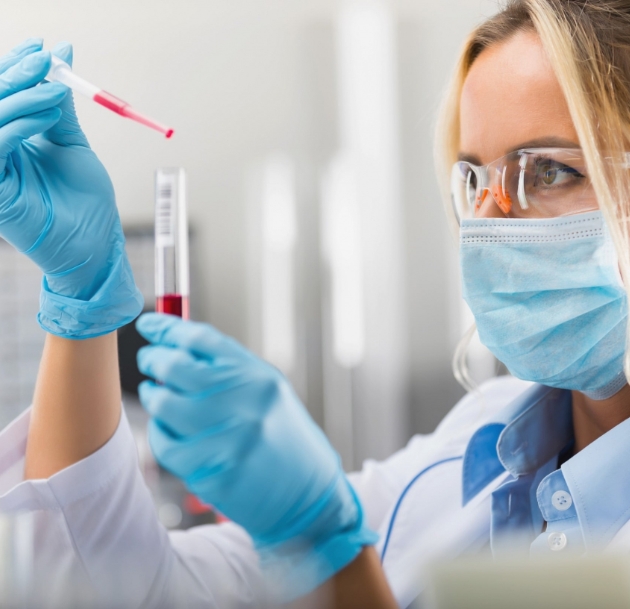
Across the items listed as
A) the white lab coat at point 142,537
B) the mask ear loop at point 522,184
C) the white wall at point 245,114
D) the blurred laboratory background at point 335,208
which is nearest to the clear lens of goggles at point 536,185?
the mask ear loop at point 522,184

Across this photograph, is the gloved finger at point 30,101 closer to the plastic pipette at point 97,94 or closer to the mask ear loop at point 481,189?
the plastic pipette at point 97,94

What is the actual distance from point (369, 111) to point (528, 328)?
173cm

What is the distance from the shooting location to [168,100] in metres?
1.88

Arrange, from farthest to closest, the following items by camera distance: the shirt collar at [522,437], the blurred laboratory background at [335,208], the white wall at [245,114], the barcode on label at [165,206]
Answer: the blurred laboratory background at [335,208]
the white wall at [245,114]
the shirt collar at [522,437]
the barcode on label at [165,206]

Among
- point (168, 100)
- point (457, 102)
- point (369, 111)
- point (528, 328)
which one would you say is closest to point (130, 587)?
point (528, 328)

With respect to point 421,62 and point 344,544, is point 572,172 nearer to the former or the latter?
point 344,544

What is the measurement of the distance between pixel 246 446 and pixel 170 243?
258 millimetres

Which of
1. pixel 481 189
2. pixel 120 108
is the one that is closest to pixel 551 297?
pixel 481 189

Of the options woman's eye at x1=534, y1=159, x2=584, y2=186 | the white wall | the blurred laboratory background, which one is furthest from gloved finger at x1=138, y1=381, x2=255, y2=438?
the blurred laboratory background

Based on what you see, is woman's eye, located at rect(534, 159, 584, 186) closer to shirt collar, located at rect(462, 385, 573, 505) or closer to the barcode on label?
shirt collar, located at rect(462, 385, 573, 505)

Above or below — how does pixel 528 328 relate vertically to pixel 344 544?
above

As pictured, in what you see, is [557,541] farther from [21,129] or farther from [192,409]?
[21,129]

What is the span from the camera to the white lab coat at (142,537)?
2.64 feet

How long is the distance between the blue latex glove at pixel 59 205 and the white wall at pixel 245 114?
64 cm
